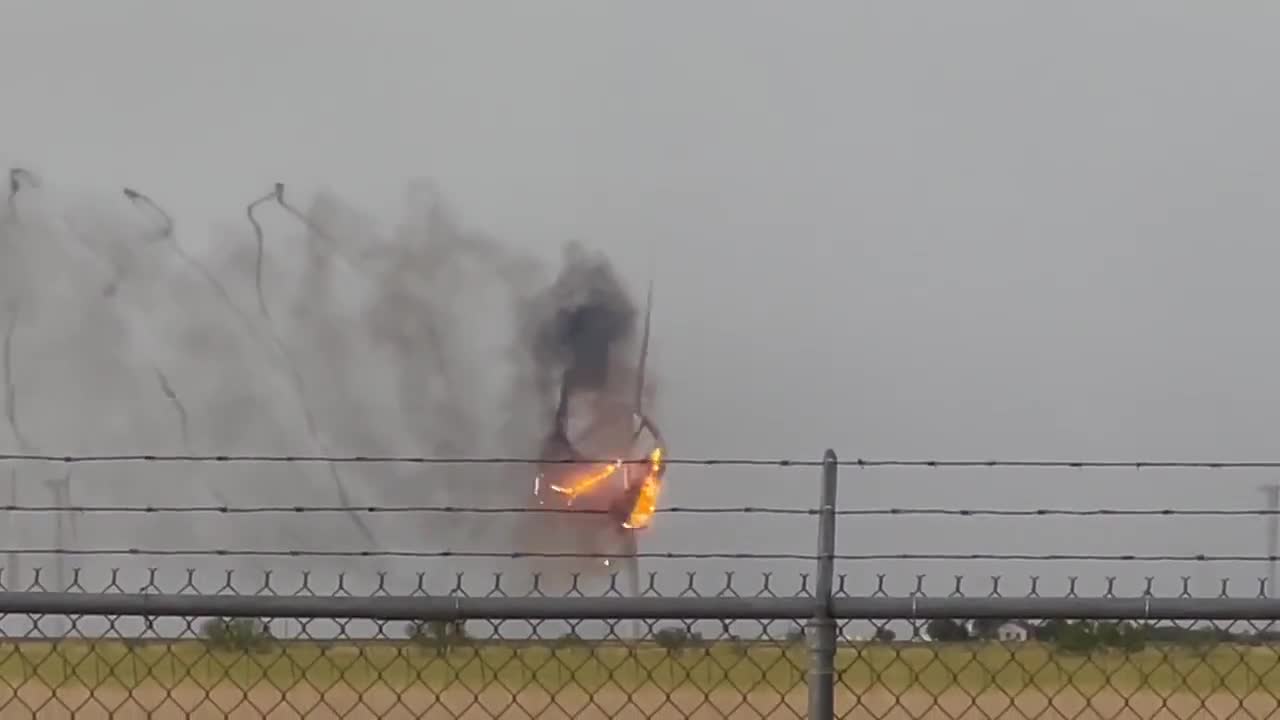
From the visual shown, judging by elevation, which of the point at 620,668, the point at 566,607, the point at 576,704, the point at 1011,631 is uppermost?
the point at 566,607

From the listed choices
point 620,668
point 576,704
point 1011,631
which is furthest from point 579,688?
point 1011,631

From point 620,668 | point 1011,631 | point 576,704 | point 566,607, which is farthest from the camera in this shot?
point 620,668

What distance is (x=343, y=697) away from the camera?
38.9ft

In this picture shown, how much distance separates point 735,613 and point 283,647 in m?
2.76

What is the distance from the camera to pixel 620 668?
1136cm

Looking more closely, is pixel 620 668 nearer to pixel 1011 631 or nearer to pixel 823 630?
pixel 1011 631

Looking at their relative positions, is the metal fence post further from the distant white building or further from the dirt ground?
the dirt ground

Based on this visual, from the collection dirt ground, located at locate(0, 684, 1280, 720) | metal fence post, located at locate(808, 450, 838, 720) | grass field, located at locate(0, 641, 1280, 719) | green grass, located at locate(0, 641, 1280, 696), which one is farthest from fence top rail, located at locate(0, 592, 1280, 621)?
dirt ground, located at locate(0, 684, 1280, 720)

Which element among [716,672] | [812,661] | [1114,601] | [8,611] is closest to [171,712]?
[716,672]

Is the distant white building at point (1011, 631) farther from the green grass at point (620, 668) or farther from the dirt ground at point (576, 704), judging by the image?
the dirt ground at point (576, 704)

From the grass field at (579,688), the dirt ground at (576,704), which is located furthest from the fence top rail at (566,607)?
the dirt ground at (576,704)

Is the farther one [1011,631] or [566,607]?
[1011,631]

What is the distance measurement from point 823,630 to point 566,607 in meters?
0.84

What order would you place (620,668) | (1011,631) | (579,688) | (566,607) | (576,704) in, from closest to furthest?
(566,607) < (1011,631) < (579,688) < (576,704) < (620,668)
